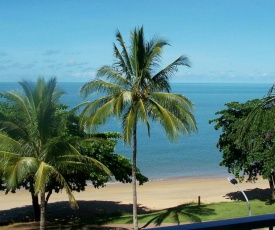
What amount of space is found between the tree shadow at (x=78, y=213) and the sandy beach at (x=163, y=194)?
1355 mm

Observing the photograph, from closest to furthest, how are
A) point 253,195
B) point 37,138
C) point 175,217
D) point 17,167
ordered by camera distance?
point 17,167 < point 37,138 < point 175,217 < point 253,195

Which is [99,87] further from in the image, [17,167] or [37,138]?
[17,167]

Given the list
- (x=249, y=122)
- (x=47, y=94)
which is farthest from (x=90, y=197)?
(x=249, y=122)

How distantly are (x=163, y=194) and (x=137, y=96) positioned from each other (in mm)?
18580

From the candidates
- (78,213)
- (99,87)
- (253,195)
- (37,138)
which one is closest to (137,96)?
(99,87)

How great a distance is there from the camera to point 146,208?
26.9 m

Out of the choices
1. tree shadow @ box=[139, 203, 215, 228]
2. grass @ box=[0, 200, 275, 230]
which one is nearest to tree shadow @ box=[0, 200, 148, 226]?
grass @ box=[0, 200, 275, 230]

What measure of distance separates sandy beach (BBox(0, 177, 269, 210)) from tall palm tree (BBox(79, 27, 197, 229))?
12.5m

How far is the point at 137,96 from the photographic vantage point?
54.2 ft

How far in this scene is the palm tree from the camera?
45.9ft

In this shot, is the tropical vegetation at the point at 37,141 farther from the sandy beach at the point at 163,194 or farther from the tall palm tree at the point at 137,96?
the sandy beach at the point at 163,194

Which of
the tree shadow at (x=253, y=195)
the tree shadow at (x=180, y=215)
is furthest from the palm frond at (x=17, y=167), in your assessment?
the tree shadow at (x=253, y=195)

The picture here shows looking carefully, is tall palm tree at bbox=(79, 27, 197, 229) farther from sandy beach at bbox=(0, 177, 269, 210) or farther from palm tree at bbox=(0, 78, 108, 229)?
sandy beach at bbox=(0, 177, 269, 210)

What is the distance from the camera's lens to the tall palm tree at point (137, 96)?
15.9 metres
